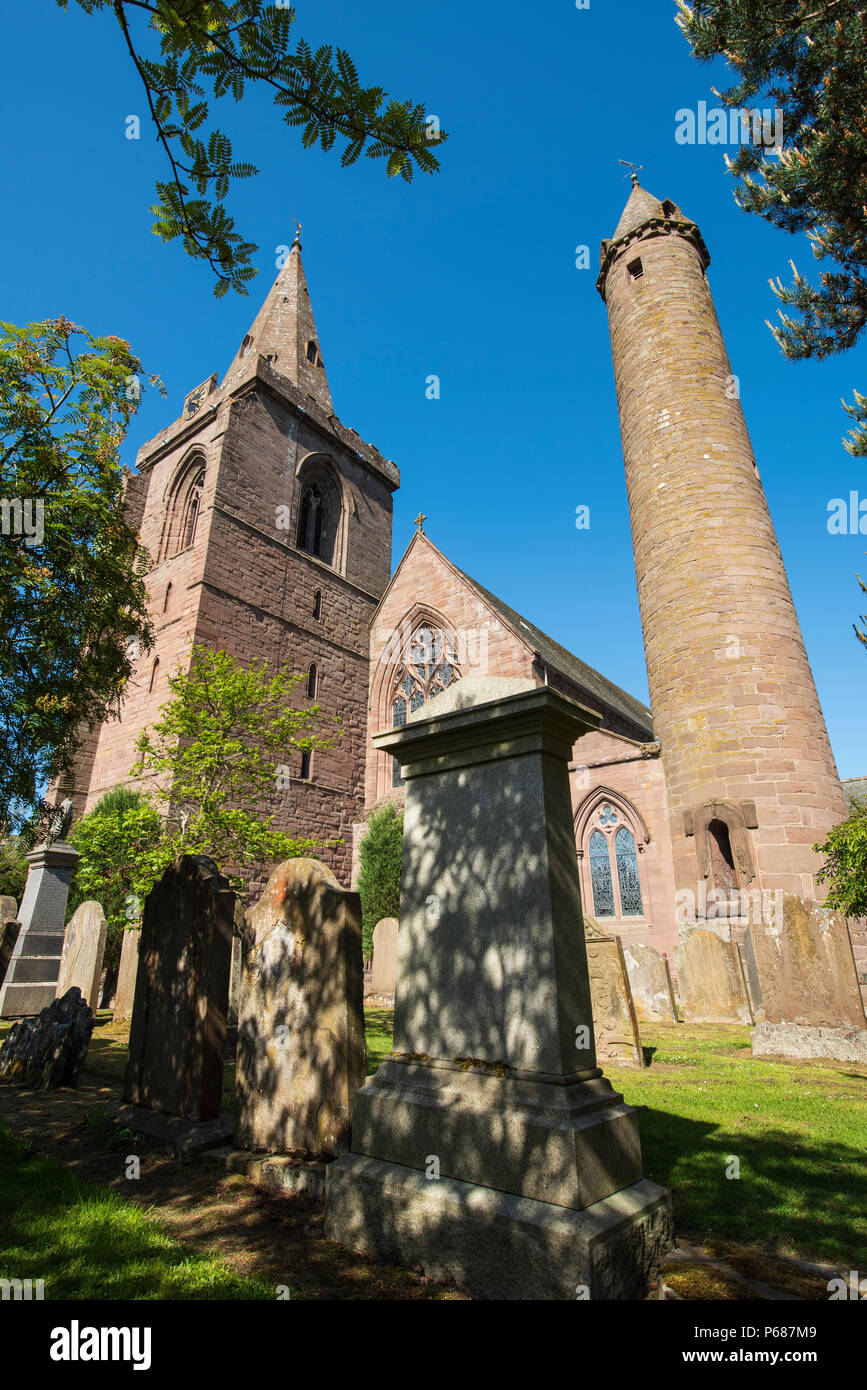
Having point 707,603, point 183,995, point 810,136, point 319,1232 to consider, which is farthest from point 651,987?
point 810,136

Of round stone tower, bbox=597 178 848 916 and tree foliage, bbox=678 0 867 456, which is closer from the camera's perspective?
tree foliage, bbox=678 0 867 456

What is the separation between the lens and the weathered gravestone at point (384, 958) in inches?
486

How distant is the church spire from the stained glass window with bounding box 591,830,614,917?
17.1 metres

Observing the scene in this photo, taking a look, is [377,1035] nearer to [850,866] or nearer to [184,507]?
[850,866]

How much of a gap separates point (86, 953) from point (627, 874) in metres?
11.1

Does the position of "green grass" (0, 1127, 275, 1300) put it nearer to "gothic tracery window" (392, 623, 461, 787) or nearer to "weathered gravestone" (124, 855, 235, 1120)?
"weathered gravestone" (124, 855, 235, 1120)

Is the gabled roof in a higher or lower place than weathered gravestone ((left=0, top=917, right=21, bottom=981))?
higher

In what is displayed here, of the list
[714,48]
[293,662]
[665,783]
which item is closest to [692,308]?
[714,48]

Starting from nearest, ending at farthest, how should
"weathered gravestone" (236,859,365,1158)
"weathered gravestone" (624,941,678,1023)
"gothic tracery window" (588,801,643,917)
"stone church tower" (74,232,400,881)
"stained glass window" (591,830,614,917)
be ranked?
1. "weathered gravestone" (236,859,365,1158)
2. "weathered gravestone" (624,941,678,1023)
3. "gothic tracery window" (588,801,643,917)
4. "stained glass window" (591,830,614,917)
5. "stone church tower" (74,232,400,881)

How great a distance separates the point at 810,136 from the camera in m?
8.30

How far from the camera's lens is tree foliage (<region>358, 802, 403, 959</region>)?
16594 millimetres

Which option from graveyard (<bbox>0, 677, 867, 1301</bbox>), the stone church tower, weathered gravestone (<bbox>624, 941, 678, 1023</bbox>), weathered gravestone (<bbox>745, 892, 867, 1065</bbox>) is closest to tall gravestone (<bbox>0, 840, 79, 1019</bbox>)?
graveyard (<bbox>0, 677, 867, 1301</bbox>)

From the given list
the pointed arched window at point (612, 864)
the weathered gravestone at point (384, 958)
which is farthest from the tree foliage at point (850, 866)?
the weathered gravestone at point (384, 958)

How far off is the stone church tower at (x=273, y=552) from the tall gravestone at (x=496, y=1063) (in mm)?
14008
